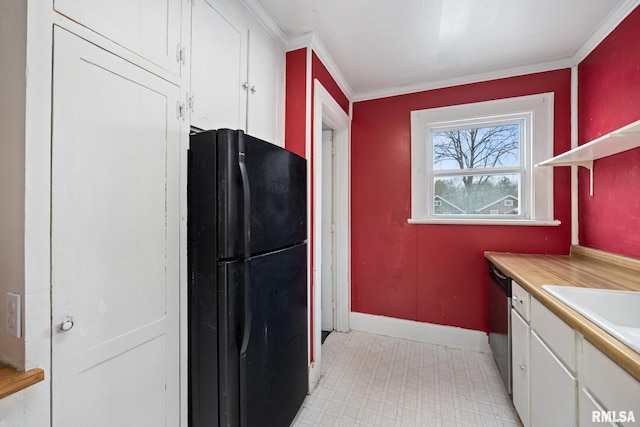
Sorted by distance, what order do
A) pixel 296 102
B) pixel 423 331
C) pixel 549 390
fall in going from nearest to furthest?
pixel 549 390
pixel 296 102
pixel 423 331

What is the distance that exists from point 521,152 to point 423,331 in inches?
74.6

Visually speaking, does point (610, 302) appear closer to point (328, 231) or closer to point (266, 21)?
point (328, 231)

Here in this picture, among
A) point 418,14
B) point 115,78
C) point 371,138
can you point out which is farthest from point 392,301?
point 115,78

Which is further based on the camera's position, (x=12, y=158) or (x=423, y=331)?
(x=423, y=331)

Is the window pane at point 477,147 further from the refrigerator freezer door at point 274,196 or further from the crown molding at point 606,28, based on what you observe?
the refrigerator freezer door at point 274,196

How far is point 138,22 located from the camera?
101 centimetres

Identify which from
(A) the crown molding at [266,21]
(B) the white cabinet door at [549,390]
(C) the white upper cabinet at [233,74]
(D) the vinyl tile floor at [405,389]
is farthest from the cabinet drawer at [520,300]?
(A) the crown molding at [266,21]

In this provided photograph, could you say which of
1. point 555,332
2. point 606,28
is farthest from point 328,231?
point 606,28

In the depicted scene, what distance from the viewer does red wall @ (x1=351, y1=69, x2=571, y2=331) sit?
2250mm

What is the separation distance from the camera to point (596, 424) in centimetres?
83

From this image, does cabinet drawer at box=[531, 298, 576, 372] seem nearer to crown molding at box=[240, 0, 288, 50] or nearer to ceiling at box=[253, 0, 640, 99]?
ceiling at box=[253, 0, 640, 99]

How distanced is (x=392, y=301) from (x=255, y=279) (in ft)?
6.41

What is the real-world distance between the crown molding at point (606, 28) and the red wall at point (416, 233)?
18 centimetres

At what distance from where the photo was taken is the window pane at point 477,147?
7.90 feet
